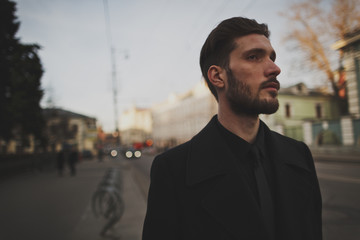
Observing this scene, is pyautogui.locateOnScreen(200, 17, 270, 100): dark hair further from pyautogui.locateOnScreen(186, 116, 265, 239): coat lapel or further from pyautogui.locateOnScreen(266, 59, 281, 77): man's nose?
pyautogui.locateOnScreen(186, 116, 265, 239): coat lapel

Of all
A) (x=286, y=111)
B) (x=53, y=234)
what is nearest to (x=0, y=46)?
(x=53, y=234)

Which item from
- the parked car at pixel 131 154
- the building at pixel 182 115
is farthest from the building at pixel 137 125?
the parked car at pixel 131 154

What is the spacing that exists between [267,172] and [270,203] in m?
0.18

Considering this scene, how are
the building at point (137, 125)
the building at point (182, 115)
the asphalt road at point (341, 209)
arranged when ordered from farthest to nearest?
the building at point (137, 125) → the building at point (182, 115) → the asphalt road at point (341, 209)

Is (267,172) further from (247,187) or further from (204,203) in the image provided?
(204,203)

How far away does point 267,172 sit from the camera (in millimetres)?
1425

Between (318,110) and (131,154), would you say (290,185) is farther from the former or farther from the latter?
(318,110)

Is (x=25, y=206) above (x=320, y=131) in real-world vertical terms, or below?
below

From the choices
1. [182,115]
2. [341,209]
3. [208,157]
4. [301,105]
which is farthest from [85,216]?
[182,115]

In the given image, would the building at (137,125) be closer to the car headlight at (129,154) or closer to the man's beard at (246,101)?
the car headlight at (129,154)

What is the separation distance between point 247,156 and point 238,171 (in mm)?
135

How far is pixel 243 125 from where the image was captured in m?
1.48

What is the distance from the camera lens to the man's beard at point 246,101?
54.8 inches

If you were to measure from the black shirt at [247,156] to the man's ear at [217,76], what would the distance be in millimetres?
264
